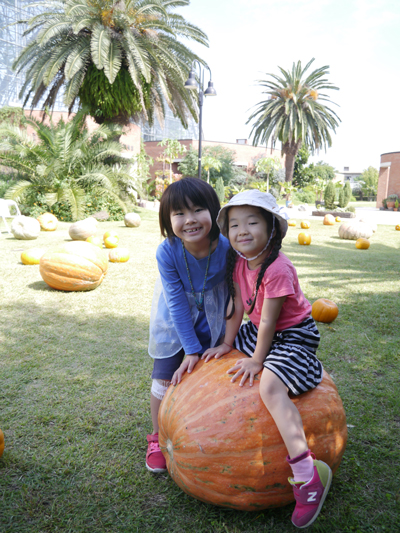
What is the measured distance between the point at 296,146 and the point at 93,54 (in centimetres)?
2320

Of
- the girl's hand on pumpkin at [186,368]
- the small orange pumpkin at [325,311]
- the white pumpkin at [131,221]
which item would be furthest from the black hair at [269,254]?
the white pumpkin at [131,221]

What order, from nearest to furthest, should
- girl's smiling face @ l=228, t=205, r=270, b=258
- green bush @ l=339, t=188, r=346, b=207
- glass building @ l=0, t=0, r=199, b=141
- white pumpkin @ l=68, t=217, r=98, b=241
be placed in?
girl's smiling face @ l=228, t=205, r=270, b=258 → white pumpkin @ l=68, t=217, r=98, b=241 → green bush @ l=339, t=188, r=346, b=207 → glass building @ l=0, t=0, r=199, b=141

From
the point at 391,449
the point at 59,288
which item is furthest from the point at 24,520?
the point at 59,288

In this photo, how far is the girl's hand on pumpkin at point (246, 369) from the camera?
1.97 metres

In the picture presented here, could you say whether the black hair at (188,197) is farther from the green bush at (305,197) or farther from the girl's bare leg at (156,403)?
the green bush at (305,197)

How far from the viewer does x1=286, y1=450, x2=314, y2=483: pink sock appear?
176 cm

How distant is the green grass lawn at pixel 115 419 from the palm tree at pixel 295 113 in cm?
2878

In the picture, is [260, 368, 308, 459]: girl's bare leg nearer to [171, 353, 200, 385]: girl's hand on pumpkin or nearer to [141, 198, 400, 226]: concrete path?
[171, 353, 200, 385]: girl's hand on pumpkin

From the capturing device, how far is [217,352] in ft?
7.39

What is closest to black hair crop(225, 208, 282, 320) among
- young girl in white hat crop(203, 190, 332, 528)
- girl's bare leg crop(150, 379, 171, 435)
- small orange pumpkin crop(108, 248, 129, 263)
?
young girl in white hat crop(203, 190, 332, 528)

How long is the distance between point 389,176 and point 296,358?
4359 cm

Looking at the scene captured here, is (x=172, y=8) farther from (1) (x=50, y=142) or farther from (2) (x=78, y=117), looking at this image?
(1) (x=50, y=142)

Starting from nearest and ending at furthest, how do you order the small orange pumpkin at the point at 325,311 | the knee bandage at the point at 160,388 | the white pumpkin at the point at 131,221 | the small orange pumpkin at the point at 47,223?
the knee bandage at the point at 160,388 → the small orange pumpkin at the point at 325,311 → the small orange pumpkin at the point at 47,223 → the white pumpkin at the point at 131,221

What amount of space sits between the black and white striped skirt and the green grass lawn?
676 mm
